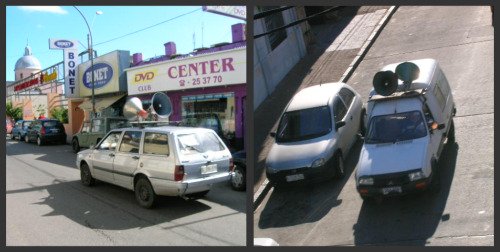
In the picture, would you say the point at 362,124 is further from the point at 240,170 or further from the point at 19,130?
the point at 19,130

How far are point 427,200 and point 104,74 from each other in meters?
3.26

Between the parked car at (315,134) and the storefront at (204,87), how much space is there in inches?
22.6

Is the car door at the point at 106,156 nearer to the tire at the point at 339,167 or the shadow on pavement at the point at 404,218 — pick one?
the tire at the point at 339,167

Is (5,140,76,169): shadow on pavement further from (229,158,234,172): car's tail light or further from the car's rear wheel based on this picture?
the car's rear wheel

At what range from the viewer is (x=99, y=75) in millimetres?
4145

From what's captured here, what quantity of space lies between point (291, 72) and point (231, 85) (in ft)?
2.57

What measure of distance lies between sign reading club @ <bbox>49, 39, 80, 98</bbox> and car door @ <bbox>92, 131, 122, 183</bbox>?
0.87 metres

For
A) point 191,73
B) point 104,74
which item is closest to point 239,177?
point 191,73

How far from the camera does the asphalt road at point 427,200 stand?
3512 mm

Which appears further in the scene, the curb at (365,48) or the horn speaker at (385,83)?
the curb at (365,48)

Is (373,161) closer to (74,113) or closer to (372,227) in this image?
(372,227)

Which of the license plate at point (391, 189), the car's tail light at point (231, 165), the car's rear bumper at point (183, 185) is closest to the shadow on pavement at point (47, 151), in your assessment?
the car's rear bumper at point (183, 185)

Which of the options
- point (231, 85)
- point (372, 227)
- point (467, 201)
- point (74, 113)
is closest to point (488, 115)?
point (467, 201)

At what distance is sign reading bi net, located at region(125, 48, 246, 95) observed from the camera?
3779mm
